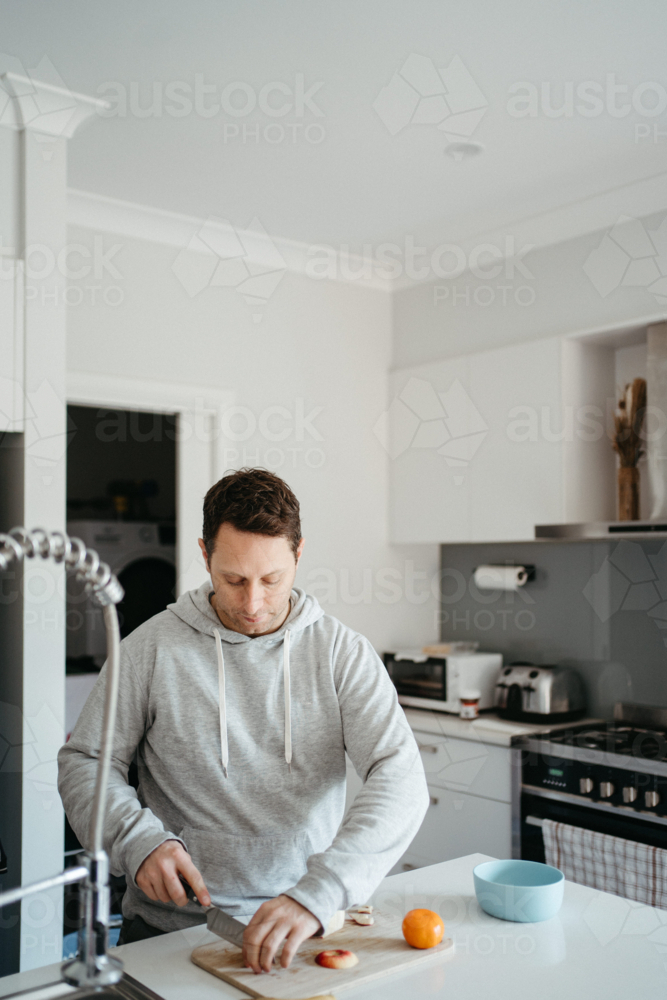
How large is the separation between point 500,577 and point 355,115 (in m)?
1.80

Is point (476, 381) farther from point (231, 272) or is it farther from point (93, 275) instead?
point (93, 275)

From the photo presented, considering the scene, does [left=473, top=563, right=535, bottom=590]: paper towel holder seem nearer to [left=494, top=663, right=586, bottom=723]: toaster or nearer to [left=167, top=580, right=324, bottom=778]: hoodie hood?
[left=494, top=663, right=586, bottom=723]: toaster

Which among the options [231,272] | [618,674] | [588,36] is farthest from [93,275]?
[618,674]

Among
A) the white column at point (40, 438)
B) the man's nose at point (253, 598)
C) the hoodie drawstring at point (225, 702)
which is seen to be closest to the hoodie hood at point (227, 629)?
the hoodie drawstring at point (225, 702)

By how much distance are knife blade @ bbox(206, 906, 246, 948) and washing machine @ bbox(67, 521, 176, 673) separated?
2.59 meters

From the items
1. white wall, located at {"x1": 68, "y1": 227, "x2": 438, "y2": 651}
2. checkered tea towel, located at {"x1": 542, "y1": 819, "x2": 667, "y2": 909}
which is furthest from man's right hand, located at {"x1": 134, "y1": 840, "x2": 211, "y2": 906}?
white wall, located at {"x1": 68, "y1": 227, "x2": 438, "y2": 651}

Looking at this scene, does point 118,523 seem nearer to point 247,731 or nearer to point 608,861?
point 608,861

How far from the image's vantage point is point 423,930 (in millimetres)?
1274

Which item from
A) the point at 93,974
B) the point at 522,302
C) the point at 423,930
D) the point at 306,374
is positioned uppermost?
the point at 522,302

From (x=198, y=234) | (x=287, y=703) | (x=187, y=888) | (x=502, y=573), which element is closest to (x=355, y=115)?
(x=198, y=234)

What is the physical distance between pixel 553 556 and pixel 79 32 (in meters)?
2.31

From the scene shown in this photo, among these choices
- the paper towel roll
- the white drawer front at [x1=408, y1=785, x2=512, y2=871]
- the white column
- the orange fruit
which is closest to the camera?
the orange fruit

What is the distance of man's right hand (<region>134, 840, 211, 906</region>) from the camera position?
1248mm

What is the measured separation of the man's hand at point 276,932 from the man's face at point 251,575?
0.48 m
